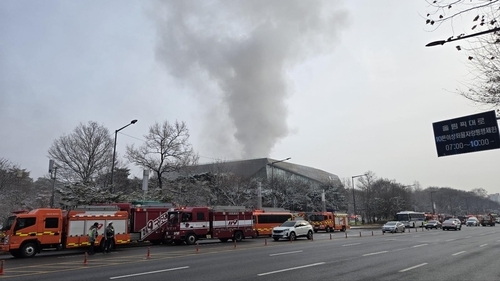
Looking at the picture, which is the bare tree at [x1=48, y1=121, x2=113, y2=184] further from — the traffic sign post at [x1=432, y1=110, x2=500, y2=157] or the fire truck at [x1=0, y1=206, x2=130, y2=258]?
the traffic sign post at [x1=432, y1=110, x2=500, y2=157]

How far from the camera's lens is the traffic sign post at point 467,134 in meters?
18.0

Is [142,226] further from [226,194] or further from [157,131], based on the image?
[226,194]

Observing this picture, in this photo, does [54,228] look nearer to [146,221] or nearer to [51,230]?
[51,230]

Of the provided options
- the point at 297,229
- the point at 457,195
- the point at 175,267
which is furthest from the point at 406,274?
the point at 457,195

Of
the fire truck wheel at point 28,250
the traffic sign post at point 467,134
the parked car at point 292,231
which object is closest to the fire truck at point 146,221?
the fire truck wheel at point 28,250

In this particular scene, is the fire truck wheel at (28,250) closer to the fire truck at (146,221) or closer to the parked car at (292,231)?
the fire truck at (146,221)

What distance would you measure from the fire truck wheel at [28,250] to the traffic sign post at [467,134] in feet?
79.4

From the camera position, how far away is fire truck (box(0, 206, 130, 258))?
67.2 feet

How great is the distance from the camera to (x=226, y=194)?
55438 millimetres

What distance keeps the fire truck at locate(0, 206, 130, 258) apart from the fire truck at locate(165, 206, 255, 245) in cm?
359

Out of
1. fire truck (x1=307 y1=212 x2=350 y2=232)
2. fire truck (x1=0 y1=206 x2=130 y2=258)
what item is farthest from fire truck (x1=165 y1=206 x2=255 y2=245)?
fire truck (x1=307 y1=212 x2=350 y2=232)

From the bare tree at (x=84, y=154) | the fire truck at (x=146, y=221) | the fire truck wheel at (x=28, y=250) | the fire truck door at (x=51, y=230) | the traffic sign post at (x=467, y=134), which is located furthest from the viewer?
the bare tree at (x=84, y=154)

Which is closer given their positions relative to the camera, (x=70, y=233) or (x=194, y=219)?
(x=70, y=233)

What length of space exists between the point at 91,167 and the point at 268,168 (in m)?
54.9
